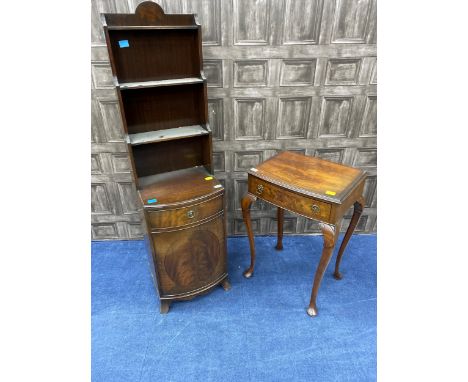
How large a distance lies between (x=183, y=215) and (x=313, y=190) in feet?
2.50

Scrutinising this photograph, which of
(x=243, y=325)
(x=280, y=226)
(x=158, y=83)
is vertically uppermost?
(x=158, y=83)

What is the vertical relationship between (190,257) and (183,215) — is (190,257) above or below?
below

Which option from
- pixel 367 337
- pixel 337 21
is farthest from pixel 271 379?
pixel 337 21

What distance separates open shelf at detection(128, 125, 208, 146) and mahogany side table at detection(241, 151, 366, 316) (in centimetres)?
45

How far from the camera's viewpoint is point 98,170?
2.44 m

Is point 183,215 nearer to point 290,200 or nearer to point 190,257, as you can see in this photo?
point 190,257

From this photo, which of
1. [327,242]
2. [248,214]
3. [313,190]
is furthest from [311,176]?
[248,214]

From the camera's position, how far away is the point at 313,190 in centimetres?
175

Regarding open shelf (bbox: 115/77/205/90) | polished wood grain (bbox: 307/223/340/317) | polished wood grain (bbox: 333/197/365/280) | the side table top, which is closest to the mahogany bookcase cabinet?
open shelf (bbox: 115/77/205/90)

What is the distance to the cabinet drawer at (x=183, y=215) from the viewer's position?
1764mm

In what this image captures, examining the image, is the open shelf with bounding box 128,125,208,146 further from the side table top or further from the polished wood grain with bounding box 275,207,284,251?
the polished wood grain with bounding box 275,207,284,251

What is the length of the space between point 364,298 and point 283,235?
86 centimetres

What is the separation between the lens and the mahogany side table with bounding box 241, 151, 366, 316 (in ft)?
5.64

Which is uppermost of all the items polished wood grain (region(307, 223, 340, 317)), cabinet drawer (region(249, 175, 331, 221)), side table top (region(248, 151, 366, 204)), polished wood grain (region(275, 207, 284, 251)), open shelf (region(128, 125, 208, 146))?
open shelf (region(128, 125, 208, 146))
